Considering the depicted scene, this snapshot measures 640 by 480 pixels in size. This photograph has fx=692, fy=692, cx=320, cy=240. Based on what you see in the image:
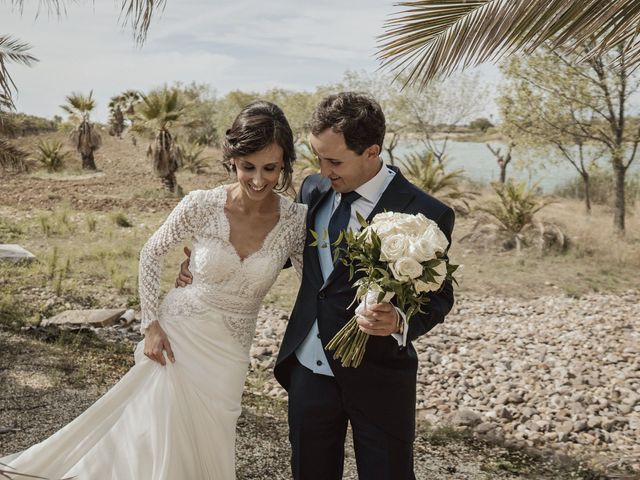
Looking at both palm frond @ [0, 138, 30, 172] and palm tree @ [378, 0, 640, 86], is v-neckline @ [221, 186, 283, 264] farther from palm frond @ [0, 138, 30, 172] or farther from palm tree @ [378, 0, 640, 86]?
palm frond @ [0, 138, 30, 172]

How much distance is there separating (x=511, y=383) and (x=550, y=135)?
10.6 meters

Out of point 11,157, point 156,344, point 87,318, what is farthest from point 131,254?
point 156,344

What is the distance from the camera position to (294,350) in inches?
116

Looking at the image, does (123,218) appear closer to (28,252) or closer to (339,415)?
(28,252)

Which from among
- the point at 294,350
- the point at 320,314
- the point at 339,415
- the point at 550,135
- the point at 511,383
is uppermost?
the point at 550,135

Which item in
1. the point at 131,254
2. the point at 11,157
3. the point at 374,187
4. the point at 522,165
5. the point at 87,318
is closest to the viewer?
the point at 374,187

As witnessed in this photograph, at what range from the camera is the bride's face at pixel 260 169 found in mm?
2879

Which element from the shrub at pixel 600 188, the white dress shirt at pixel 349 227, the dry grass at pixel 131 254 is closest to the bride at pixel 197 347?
the white dress shirt at pixel 349 227

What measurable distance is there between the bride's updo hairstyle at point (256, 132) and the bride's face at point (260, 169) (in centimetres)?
2

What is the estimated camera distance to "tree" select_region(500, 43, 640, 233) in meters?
15.2

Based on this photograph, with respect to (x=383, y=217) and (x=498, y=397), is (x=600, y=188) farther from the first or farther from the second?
(x=383, y=217)

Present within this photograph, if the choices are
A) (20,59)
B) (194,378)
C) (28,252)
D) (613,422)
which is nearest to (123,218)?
(28,252)

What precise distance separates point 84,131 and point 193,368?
79.7 ft

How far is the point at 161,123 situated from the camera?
60.8 feet
